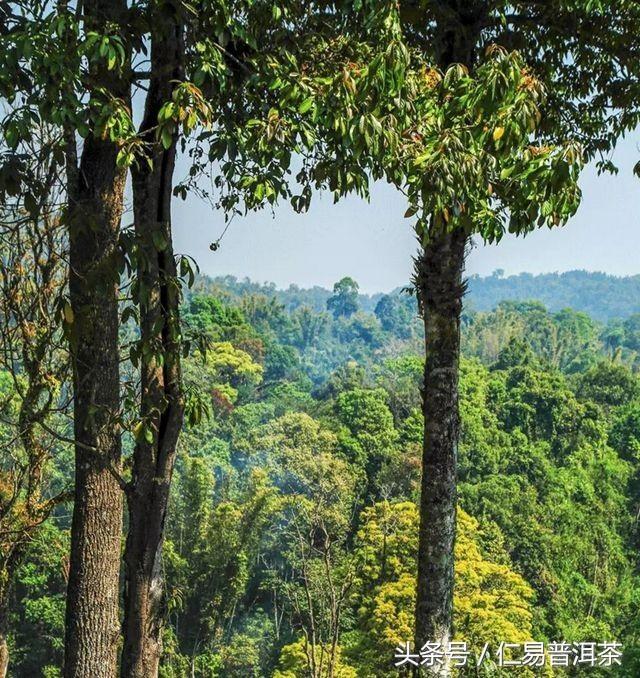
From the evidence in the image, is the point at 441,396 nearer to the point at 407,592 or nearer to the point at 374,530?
the point at 407,592

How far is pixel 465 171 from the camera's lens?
3057mm

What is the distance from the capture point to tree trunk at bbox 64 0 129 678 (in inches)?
121

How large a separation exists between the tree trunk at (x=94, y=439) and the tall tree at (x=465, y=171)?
3.73ft

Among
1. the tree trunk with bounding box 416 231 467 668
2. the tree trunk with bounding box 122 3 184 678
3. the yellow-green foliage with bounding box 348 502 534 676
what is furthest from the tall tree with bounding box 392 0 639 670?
the yellow-green foliage with bounding box 348 502 534 676

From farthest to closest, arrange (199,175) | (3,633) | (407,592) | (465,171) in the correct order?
1. (407,592)
2. (3,633)
3. (199,175)
4. (465,171)

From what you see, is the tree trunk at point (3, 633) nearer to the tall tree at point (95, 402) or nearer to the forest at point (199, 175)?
the forest at point (199, 175)

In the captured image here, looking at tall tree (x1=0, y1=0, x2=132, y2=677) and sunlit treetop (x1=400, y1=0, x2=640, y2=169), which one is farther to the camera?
sunlit treetop (x1=400, y1=0, x2=640, y2=169)

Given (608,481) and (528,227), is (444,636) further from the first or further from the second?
(608,481)

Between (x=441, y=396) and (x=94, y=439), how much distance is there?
1.72 m

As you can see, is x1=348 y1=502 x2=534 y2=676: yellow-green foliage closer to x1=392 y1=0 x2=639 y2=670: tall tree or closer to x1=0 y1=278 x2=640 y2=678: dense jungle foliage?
x1=0 y1=278 x2=640 y2=678: dense jungle foliage

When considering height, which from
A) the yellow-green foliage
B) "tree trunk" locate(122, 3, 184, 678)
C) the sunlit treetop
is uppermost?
the sunlit treetop

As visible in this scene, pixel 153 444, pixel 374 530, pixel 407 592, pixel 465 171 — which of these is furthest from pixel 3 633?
pixel 374 530

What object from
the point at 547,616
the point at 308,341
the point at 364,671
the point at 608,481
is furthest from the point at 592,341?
the point at 364,671

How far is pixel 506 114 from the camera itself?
295cm
